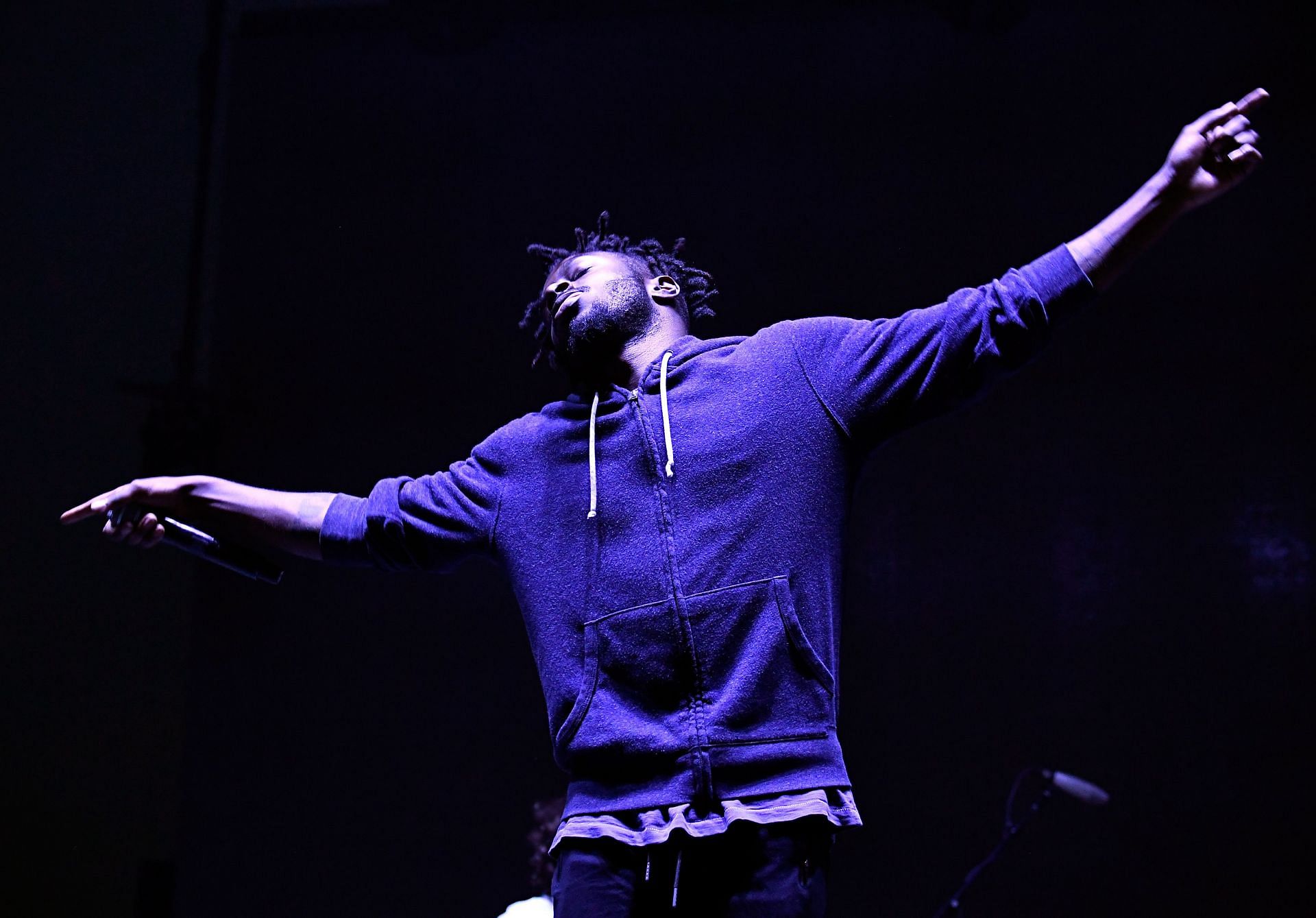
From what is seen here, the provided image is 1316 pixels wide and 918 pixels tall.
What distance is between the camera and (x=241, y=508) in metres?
1.36

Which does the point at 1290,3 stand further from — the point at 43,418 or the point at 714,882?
the point at 43,418

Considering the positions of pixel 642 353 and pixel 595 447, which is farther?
pixel 642 353

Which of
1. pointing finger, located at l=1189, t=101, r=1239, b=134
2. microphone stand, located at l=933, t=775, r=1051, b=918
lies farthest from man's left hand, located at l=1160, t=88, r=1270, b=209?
microphone stand, located at l=933, t=775, r=1051, b=918

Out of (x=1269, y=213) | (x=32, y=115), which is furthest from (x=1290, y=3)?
(x=32, y=115)

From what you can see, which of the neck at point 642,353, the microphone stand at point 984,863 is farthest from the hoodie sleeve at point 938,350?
the microphone stand at point 984,863

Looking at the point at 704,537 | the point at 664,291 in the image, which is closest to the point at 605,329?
the point at 664,291

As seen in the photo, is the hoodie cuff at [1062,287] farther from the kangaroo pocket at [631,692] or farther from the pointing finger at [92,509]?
the pointing finger at [92,509]

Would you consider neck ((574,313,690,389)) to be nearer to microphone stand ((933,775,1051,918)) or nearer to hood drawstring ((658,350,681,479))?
hood drawstring ((658,350,681,479))

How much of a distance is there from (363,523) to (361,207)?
215 cm

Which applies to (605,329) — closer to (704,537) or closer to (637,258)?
(637,258)

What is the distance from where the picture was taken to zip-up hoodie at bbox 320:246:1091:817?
1.08 m

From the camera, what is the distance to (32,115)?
3.13 metres

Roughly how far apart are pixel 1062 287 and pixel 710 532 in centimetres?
46

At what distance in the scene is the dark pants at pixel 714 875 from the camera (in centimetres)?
102
